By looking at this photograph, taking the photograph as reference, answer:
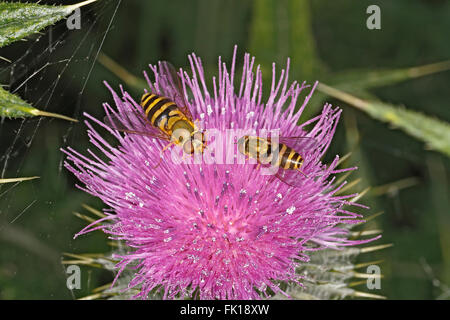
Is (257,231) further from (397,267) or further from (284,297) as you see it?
(397,267)

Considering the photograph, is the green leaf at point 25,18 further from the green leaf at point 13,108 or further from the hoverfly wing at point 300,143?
the hoverfly wing at point 300,143

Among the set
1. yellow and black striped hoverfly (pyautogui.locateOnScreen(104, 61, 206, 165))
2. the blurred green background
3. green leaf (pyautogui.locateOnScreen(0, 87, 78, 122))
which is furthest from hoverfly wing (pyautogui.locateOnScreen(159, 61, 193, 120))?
green leaf (pyautogui.locateOnScreen(0, 87, 78, 122))

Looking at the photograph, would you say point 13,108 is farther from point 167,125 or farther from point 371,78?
point 371,78

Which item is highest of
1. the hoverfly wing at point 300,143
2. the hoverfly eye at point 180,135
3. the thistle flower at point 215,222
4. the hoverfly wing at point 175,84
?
the hoverfly wing at point 175,84

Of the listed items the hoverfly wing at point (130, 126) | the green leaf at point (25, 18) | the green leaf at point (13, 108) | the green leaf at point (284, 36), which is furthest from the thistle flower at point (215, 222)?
the green leaf at point (284, 36)

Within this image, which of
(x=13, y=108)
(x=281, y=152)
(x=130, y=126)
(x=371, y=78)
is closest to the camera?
(x=13, y=108)

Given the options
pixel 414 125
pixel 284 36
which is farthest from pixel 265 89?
pixel 414 125

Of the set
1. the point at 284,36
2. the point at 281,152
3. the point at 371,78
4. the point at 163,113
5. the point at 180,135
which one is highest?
the point at 284,36
